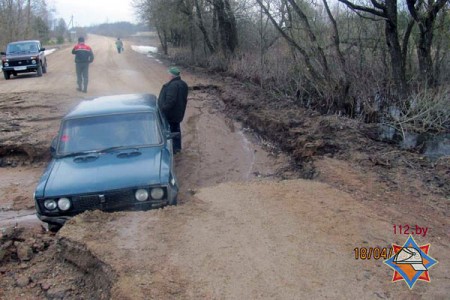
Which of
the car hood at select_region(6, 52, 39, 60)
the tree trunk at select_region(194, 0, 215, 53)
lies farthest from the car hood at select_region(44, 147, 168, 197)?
the tree trunk at select_region(194, 0, 215, 53)

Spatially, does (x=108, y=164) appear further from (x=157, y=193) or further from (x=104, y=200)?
(x=157, y=193)

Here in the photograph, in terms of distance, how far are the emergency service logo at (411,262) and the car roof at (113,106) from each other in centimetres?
397

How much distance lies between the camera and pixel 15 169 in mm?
8969

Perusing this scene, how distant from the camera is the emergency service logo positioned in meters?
3.78

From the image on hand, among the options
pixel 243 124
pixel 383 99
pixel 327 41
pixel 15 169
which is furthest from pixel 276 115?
pixel 15 169

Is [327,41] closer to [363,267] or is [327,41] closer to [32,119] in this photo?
[32,119]

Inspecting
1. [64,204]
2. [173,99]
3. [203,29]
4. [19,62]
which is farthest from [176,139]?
[203,29]

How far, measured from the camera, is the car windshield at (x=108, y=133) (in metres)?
6.08

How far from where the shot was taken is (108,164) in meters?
5.62

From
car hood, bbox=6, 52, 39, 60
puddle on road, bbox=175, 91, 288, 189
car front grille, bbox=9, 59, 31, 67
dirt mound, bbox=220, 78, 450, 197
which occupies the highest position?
car hood, bbox=6, 52, 39, 60

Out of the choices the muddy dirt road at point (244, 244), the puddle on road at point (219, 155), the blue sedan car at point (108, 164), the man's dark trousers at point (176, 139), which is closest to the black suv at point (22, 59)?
the puddle on road at point (219, 155)

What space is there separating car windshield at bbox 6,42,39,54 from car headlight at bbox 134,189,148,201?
64.9ft

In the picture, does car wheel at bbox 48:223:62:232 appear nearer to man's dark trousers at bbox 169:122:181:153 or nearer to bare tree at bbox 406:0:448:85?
man's dark trousers at bbox 169:122:181:153

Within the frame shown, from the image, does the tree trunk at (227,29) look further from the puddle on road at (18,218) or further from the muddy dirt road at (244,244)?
the puddle on road at (18,218)
